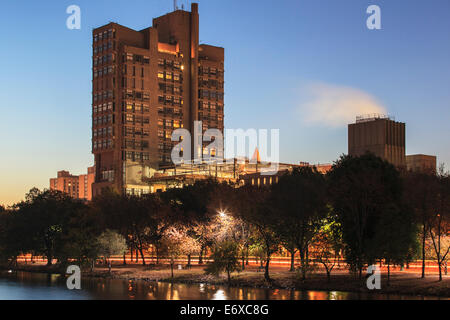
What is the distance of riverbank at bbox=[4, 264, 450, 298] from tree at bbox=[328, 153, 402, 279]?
2830mm

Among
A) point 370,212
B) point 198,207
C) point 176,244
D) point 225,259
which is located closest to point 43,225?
point 198,207

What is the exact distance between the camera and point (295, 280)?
8025 cm

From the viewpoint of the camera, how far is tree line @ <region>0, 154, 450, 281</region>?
74.8 metres

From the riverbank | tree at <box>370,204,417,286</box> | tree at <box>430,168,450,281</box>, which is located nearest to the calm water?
the riverbank

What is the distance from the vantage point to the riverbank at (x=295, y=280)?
229 ft

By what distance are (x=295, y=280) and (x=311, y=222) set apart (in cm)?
760

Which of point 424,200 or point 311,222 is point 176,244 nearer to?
point 311,222

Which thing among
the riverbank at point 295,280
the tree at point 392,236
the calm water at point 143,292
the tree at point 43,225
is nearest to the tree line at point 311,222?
the tree at point 392,236

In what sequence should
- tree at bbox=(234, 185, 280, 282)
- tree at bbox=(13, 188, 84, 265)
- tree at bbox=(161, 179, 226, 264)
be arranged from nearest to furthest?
1. tree at bbox=(234, 185, 280, 282)
2. tree at bbox=(161, 179, 226, 264)
3. tree at bbox=(13, 188, 84, 265)

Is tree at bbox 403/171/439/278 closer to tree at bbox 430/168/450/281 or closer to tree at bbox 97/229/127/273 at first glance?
tree at bbox 430/168/450/281
